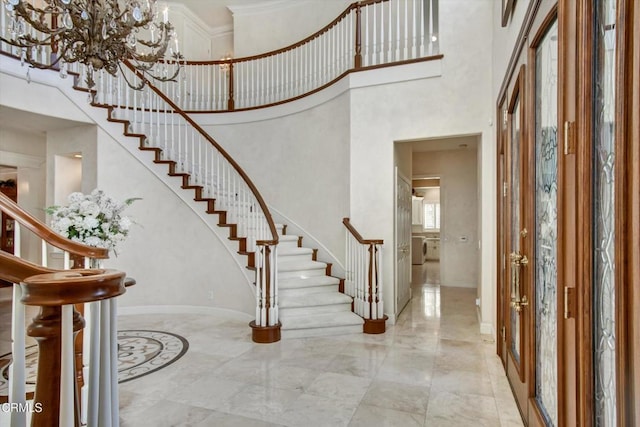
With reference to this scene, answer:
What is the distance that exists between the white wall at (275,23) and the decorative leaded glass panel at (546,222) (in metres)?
5.75

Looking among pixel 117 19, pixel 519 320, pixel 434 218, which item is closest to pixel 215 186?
pixel 117 19

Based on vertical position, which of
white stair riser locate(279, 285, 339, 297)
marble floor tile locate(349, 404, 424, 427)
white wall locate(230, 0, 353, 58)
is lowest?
marble floor tile locate(349, 404, 424, 427)

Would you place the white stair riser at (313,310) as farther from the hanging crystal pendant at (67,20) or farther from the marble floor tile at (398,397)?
the hanging crystal pendant at (67,20)

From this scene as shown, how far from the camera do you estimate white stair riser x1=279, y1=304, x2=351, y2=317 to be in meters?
4.36

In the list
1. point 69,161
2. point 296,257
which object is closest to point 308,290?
point 296,257

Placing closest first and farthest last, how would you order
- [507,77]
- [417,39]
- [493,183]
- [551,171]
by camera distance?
[551,171] → [507,77] → [493,183] → [417,39]

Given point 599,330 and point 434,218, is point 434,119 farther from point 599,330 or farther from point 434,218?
point 434,218

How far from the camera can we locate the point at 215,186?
18.1 ft

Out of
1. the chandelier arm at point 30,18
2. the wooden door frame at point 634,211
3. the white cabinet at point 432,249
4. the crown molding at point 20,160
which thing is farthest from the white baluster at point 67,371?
the white cabinet at point 432,249

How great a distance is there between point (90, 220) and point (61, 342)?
2485 mm

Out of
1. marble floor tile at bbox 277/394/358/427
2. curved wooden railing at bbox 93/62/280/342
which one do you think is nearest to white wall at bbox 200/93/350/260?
curved wooden railing at bbox 93/62/280/342

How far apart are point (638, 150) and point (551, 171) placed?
40.1 inches

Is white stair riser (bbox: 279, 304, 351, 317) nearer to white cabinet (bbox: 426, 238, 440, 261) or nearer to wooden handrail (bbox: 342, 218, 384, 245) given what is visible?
wooden handrail (bbox: 342, 218, 384, 245)

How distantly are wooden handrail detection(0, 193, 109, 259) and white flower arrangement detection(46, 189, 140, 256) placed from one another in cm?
88
